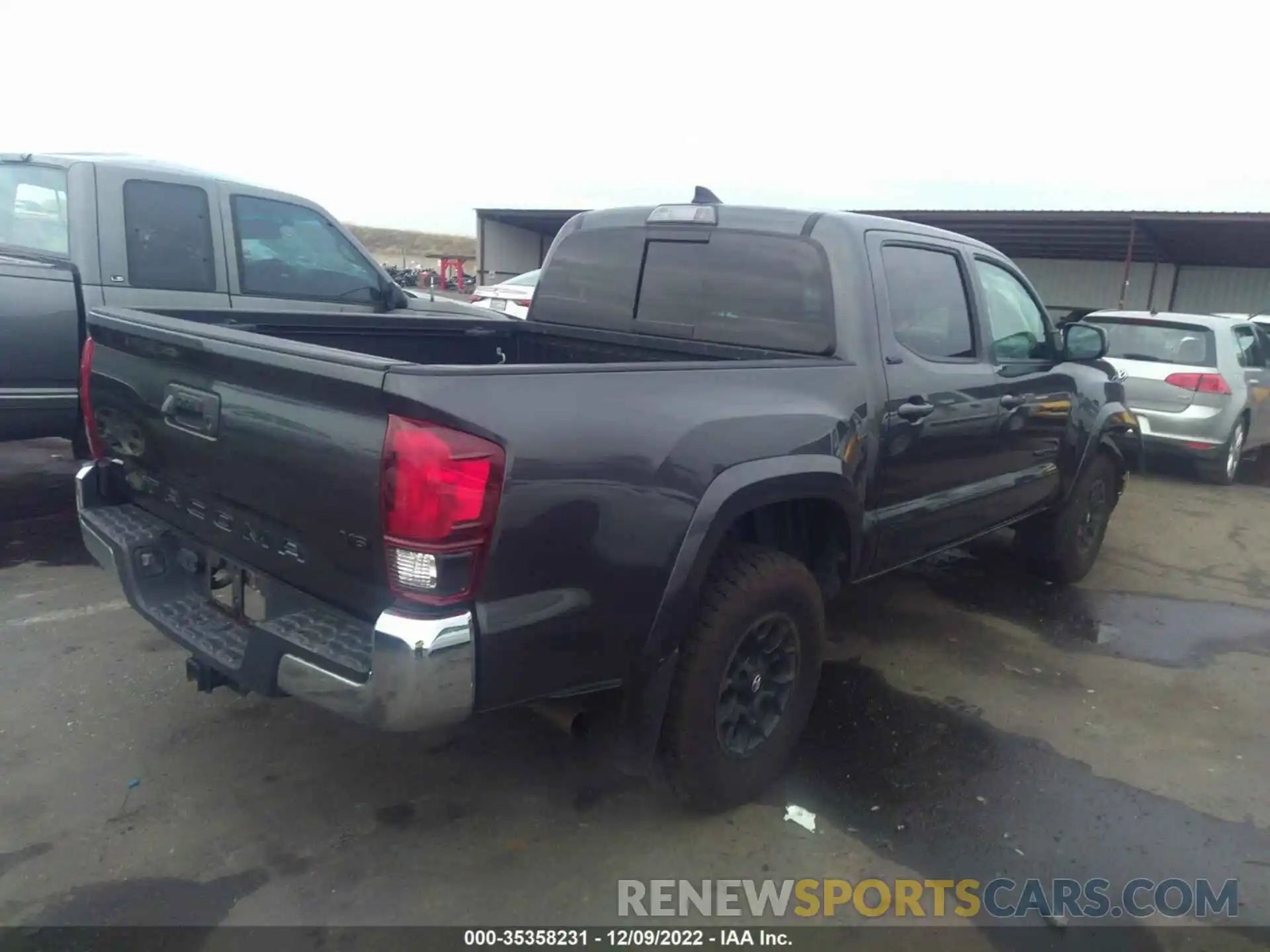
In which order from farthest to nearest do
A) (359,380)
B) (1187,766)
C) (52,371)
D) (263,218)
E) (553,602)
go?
(263,218), (52,371), (1187,766), (553,602), (359,380)

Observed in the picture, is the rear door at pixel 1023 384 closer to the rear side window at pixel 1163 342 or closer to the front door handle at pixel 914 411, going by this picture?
the front door handle at pixel 914 411

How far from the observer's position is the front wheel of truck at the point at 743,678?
2.85 metres

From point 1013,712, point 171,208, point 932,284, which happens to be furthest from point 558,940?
point 171,208

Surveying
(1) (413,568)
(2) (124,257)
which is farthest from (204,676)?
(2) (124,257)

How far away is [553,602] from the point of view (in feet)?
7.98

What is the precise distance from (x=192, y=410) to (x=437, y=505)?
1.04 m

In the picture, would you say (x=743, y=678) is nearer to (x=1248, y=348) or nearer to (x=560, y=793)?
(x=560, y=793)

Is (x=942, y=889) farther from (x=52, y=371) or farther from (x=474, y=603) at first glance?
(x=52, y=371)

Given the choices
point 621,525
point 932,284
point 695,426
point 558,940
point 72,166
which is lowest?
point 558,940

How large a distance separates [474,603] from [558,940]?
38.9 inches

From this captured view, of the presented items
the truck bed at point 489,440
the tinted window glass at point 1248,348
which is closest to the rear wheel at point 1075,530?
the truck bed at point 489,440

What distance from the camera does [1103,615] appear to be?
5.28 meters

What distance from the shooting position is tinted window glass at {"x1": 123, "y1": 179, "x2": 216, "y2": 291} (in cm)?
549

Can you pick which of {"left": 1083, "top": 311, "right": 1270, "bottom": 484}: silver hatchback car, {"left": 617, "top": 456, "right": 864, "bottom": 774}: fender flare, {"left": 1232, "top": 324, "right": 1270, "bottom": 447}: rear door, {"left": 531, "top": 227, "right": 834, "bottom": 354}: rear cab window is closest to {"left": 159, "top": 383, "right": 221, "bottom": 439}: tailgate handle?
{"left": 617, "top": 456, "right": 864, "bottom": 774}: fender flare
